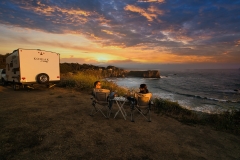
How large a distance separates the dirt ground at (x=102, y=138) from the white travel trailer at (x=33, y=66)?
5.23m

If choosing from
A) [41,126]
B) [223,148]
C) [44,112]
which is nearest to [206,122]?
[223,148]

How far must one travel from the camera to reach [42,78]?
11914 mm

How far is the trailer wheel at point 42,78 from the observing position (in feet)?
38.7

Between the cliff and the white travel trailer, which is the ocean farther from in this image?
the cliff

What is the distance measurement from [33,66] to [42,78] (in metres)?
1.15

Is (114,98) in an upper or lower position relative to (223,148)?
upper

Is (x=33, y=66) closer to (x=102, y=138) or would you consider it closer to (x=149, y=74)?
(x=102, y=138)

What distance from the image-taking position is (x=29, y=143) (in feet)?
13.3

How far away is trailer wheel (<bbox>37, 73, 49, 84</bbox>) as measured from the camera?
464 inches

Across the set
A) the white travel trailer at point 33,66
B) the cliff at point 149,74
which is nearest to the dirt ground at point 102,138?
the white travel trailer at point 33,66

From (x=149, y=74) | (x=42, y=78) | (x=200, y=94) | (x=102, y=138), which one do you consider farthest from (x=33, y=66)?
(x=149, y=74)

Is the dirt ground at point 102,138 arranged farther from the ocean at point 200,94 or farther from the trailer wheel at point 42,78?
the trailer wheel at point 42,78

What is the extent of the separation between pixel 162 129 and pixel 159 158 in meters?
2.04

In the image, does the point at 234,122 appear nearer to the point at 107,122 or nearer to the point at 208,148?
the point at 208,148
